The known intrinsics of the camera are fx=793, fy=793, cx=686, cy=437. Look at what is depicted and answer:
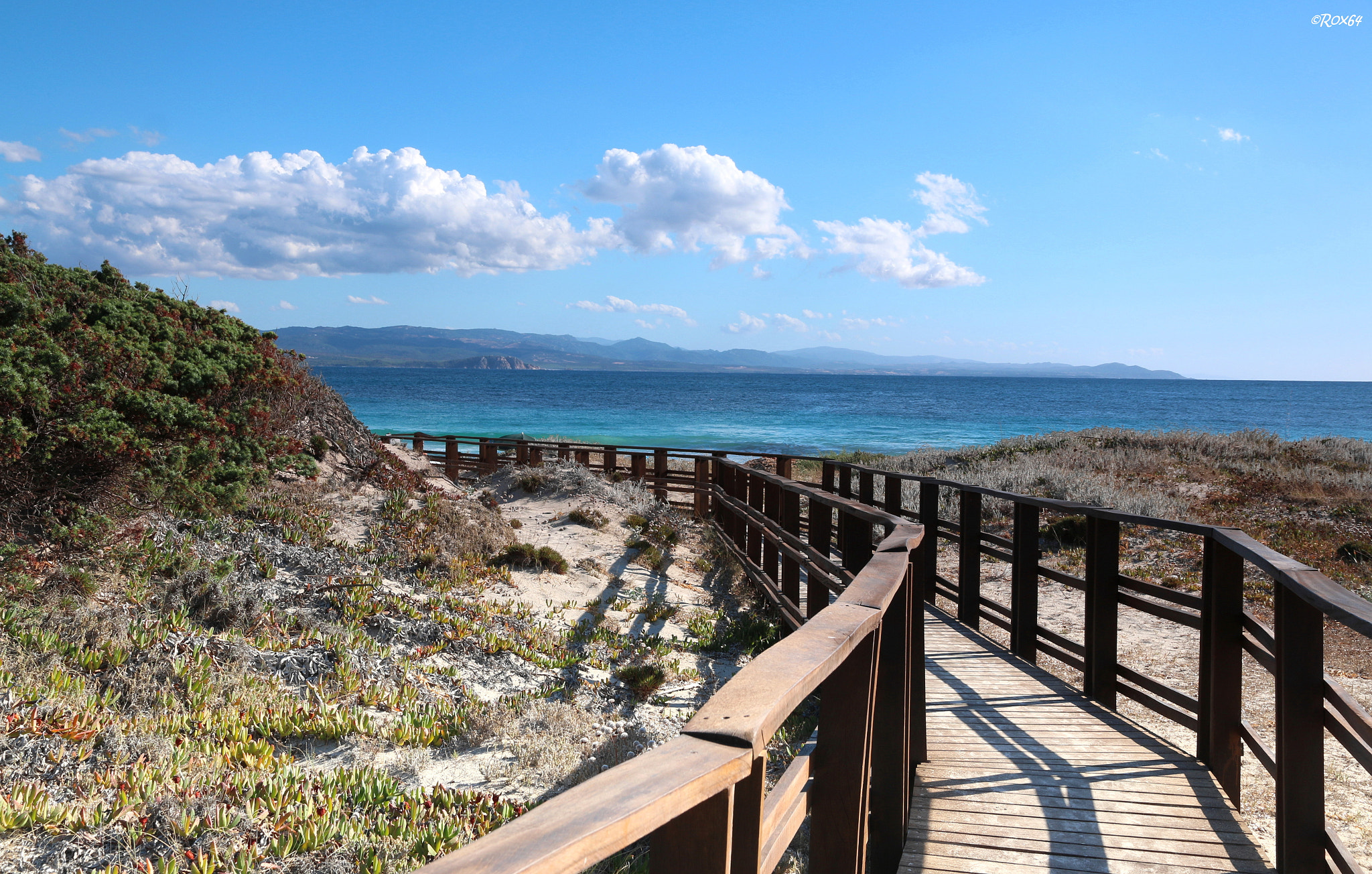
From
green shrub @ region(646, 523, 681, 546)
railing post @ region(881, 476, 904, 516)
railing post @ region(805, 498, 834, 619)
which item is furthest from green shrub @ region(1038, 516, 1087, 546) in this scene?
railing post @ region(805, 498, 834, 619)

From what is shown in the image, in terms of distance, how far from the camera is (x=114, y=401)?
5.72 m

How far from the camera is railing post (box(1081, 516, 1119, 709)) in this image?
14.4 ft

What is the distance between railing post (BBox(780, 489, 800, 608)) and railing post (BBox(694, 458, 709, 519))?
6728mm

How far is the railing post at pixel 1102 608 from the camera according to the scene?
440 cm

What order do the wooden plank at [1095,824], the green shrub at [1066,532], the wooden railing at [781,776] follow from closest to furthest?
the wooden railing at [781,776]
the wooden plank at [1095,824]
the green shrub at [1066,532]

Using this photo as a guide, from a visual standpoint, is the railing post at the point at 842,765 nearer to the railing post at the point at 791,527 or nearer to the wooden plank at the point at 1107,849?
the wooden plank at the point at 1107,849

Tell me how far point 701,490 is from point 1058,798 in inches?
408

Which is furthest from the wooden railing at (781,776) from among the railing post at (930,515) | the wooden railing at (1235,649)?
the railing post at (930,515)

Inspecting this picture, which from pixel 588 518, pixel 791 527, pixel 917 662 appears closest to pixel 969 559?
pixel 791 527

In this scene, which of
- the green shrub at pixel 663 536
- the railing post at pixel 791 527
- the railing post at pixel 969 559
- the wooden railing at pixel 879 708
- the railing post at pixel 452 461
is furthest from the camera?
the railing post at pixel 452 461

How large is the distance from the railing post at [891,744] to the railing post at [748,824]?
59.3 inches

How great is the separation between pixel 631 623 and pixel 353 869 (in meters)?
4.49

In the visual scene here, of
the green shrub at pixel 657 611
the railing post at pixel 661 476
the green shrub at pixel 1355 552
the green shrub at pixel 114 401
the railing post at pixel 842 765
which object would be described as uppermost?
the green shrub at pixel 114 401

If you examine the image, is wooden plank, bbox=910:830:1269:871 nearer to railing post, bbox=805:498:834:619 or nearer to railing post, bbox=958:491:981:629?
railing post, bbox=805:498:834:619
